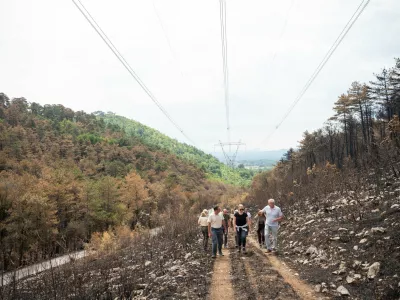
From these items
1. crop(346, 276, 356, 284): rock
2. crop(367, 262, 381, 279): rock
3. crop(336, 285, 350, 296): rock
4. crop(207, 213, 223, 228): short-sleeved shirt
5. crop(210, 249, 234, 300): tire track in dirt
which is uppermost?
crop(207, 213, 223, 228): short-sleeved shirt

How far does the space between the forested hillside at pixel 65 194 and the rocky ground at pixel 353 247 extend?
22.6ft

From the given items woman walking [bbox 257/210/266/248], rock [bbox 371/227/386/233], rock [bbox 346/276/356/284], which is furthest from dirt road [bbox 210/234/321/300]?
woman walking [bbox 257/210/266/248]

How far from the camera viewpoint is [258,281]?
313 inches

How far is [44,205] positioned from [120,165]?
6829cm

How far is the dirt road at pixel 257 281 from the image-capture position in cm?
690

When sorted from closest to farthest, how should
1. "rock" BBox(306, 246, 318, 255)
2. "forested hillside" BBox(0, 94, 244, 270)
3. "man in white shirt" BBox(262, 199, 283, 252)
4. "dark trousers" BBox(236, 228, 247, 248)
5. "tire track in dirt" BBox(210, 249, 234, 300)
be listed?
"tire track in dirt" BBox(210, 249, 234, 300), "rock" BBox(306, 246, 318, 255), "man in white shirt" BBox(262, 199, 283, 252), "dark trousers" BBox(236, 228, 247, 248), "forested hillside" BBox(0, 94, 244, 270)

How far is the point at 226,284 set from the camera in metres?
8.02

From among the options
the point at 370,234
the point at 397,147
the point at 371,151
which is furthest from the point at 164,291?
the point at 371,151

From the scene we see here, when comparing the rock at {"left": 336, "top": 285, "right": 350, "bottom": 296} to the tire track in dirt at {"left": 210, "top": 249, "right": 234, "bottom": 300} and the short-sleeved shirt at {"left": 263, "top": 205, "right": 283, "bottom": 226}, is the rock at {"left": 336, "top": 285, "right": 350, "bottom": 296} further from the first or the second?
the short-sleeved shirt at {"left": 263, "top": 205, "right": 283, "bottom": 226}

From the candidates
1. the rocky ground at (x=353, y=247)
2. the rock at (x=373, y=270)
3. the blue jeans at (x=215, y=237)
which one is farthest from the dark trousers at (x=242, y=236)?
the rock at (x=373, y=270)

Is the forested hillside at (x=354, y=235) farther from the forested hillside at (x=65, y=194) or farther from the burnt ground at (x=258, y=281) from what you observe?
the forested hillside at (x=65, y=194)

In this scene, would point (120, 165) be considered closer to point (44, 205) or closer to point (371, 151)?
point (44, 205)

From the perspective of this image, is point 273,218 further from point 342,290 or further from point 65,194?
point 65,194

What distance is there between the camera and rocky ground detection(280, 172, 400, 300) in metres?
6.57
